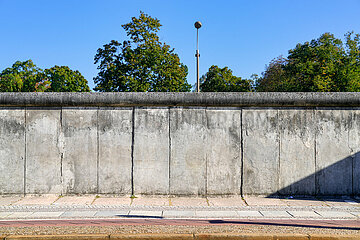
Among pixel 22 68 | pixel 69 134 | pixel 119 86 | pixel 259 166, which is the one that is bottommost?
pixel 259 166

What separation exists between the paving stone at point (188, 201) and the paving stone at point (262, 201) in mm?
1085

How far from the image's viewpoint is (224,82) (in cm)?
4450

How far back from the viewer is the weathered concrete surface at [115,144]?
24.9ft

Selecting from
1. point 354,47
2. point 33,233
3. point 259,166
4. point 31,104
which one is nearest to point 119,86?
point 31,104

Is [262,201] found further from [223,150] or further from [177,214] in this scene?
[177,214]

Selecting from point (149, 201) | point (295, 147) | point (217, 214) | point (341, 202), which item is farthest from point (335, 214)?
point (149, 201)

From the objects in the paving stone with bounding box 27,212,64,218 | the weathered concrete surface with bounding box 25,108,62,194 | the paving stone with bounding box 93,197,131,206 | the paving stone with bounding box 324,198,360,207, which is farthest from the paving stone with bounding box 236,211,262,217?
the weathered concrete surface with bounding box 25,108,62,194

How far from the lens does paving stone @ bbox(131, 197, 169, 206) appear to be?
691cm

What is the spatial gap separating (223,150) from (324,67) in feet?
91.0

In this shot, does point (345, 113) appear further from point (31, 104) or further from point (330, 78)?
point (330, 78)

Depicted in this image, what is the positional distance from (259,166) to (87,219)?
434 cm

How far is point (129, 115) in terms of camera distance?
7613 mm

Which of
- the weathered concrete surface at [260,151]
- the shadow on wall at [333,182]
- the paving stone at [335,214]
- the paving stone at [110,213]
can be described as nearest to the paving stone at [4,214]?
the paving stone at [110,213]

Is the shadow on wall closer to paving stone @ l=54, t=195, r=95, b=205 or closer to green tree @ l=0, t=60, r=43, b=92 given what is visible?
paving stone @ l=54, t=195, r=95, b=205
